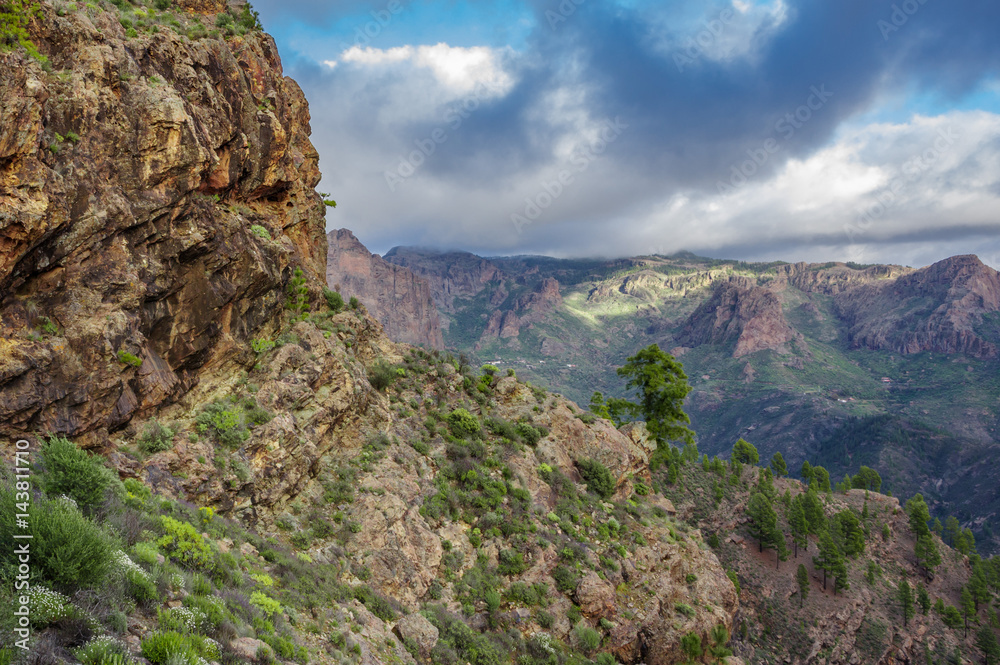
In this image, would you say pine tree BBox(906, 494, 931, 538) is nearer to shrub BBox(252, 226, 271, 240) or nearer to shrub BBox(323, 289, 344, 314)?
shrub BBox(323, 289, 344, 314)

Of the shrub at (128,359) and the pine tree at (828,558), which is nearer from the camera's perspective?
the shrub at (128,359)

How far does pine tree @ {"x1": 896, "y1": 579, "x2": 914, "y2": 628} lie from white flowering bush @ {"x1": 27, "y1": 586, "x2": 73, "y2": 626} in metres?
72.8

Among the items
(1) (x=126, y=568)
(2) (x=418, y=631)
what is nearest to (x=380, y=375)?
(2) (x=418, y=631)

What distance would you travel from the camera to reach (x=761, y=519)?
Result: 51.4 meters

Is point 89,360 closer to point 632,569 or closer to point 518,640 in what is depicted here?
point 518,640

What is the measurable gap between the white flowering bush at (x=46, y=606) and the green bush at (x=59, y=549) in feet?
1.80

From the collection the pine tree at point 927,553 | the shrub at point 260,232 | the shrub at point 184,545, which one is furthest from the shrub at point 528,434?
the pine tree at point 927,553

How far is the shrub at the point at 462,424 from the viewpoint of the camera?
27094 millimetres

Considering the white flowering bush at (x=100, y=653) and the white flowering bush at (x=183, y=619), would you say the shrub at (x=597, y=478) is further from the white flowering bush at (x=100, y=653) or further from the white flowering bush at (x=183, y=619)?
the white flowering bush at (x=100, y=653)

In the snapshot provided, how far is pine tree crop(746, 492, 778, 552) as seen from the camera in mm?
50688

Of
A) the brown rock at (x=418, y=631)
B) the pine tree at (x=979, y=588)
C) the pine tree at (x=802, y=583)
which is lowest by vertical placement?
the pine tree at (x=979, y=588)

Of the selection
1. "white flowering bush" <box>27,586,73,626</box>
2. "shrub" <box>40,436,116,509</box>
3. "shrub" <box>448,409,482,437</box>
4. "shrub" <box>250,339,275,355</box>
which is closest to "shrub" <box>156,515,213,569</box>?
"shrub" <box>40,436,116,509</box>

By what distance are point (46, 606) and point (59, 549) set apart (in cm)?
107

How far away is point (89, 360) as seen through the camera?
14.2 meters
